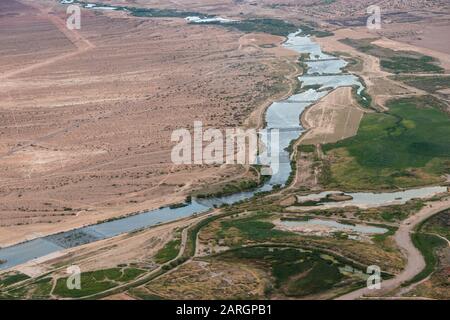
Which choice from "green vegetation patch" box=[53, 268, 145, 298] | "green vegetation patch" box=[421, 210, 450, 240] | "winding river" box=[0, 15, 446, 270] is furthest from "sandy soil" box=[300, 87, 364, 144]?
"green vegetation patch" box=[53, 268, 145, 298]

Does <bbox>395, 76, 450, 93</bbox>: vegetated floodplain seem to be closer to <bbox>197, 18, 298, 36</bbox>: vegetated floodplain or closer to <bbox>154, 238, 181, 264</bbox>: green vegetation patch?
<bbox>197, 18, 298, 36</bbox>: vegetated floodplain

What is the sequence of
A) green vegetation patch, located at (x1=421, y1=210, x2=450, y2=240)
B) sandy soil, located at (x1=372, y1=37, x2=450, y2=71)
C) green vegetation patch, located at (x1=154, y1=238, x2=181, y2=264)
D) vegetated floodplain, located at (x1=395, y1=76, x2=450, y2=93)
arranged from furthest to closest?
sandy soil, located at (x1=372, y1=37, x2=450, y2=71), vegetated floodplain, located at (x1=395, y1=76, x2=450, y2=93), green vegetation patch, located at (x1=421, y1=210, x2=450, y2=240), green vegetation patch, located at (x1=154, y1=238, x2=181, y2=264)

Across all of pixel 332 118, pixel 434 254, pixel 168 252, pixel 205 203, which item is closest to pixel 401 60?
pixel 332 118

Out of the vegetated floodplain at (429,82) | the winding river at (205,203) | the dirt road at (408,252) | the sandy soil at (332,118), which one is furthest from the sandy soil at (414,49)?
the dirt road at (408,252)

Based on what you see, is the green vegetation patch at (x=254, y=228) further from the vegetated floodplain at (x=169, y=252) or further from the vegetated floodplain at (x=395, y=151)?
the vegetated floodplain at (x=395, y=151)

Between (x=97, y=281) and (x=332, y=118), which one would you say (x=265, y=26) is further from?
(x=97, y=281)
